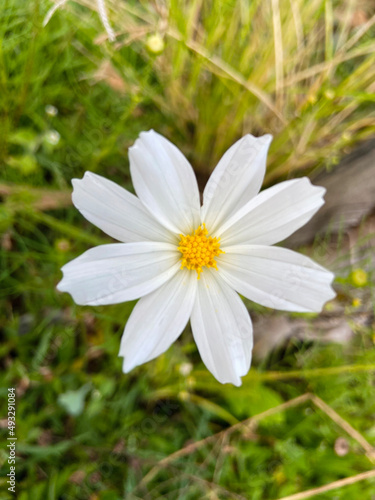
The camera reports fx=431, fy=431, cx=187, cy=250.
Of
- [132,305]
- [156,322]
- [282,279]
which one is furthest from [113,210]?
[132,305]

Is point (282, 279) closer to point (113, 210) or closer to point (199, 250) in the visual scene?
point (199, 250)

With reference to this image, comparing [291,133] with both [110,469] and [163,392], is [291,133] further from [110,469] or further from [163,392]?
[110,469]

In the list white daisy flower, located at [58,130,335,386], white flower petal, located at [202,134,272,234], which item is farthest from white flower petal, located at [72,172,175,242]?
white flower petal, located at [202,134,272,234]

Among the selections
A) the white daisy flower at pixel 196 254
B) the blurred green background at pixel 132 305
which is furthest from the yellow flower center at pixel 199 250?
the blurred green background at pixel 132 305

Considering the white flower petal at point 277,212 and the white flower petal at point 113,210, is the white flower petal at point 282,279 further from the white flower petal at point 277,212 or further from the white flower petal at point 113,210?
the white flower petal at point 113,210

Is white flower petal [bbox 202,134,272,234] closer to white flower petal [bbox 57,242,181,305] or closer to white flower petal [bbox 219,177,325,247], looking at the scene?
white flower petal [bbox 219,177,325,247]
